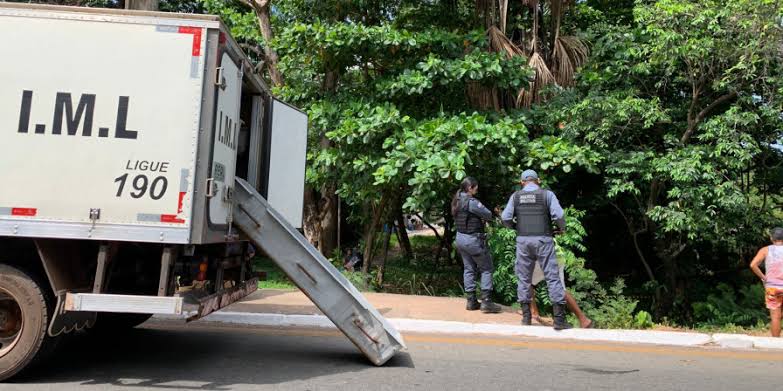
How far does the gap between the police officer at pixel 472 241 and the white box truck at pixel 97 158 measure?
4.05 meters

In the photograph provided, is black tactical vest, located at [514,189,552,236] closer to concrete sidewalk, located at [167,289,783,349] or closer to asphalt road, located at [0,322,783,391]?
concrete sidewalk, located at [167,289,783,349]

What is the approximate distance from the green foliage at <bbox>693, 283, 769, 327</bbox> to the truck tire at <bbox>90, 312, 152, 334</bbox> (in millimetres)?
8684

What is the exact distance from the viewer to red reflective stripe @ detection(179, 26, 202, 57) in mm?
4512

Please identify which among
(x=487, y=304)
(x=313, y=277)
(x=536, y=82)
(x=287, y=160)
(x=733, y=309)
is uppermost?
(x=536, y=82)

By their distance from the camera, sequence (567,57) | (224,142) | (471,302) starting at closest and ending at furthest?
1. (224,142)
2. (471,302)
3. (567,57)

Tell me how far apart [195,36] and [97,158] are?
1.21 metres

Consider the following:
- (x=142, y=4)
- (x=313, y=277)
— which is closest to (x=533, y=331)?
(x=313, y=277)

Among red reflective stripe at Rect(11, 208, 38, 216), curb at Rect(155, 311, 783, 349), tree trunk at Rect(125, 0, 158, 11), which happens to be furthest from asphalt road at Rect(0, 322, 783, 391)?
tree trunk at Rect(125, 0, 158, 11)

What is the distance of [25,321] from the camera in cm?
429

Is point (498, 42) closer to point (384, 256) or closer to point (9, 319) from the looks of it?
point (384, 256)

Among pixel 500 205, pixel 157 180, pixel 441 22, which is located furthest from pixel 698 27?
pixel 157 180

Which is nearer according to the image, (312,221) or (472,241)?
(472,241)

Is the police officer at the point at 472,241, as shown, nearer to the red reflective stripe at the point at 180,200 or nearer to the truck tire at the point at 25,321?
the red reflective stripe at the point at 180,200

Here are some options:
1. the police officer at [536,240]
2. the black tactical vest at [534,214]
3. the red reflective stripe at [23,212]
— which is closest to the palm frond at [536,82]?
the police officer at [536,240]
